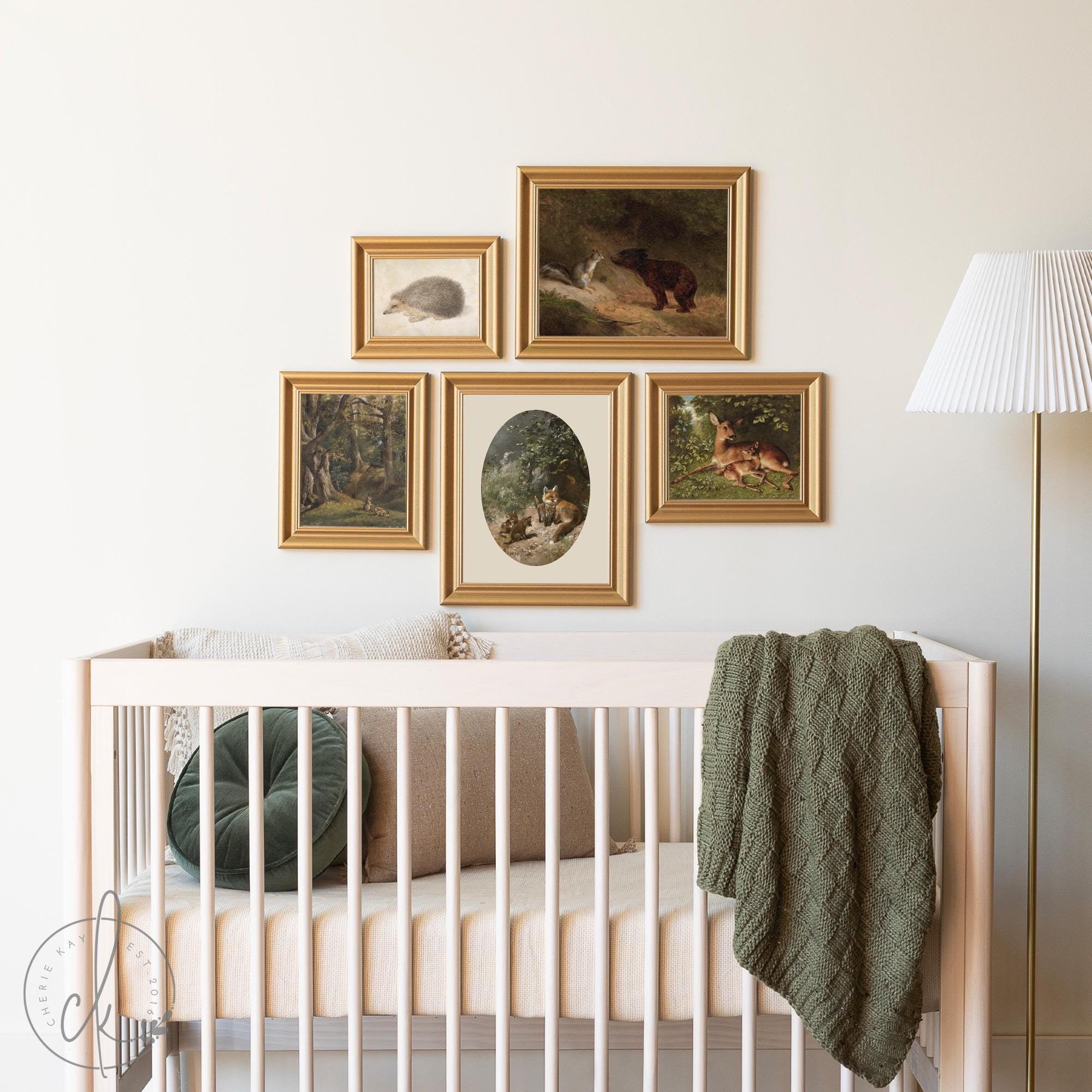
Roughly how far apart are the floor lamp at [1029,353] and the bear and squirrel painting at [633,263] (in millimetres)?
439

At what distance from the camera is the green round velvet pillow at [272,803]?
4.39 feet

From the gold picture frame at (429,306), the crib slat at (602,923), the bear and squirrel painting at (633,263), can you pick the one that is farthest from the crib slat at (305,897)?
the bear and squirrel painting at (633,263)

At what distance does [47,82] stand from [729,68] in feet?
4.25

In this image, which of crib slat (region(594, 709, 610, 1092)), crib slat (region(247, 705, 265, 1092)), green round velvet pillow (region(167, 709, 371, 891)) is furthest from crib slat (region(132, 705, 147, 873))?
crib slat (region(594, 709, 610, 1092))

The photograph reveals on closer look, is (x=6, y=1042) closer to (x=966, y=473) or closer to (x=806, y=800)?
(x=806, y=800)

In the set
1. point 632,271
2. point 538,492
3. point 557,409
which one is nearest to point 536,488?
point 538,492

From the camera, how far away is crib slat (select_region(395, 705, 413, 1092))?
1223mm

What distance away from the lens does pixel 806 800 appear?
45.9 inches

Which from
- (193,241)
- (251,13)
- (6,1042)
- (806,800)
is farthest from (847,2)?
(6,1042)

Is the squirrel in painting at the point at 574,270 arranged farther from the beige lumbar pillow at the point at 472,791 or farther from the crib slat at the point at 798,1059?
the crib slat at the point at 798,1059

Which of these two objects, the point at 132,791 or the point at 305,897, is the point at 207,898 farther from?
the point at 132,791

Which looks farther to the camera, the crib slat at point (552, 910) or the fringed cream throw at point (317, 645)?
the fringed cream throw at point (317, 645)

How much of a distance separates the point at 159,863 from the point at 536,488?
0.94 m

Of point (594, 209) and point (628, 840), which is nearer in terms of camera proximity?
point (628, 840)
